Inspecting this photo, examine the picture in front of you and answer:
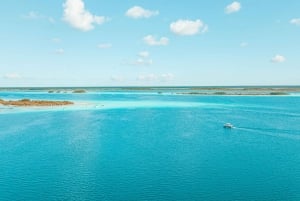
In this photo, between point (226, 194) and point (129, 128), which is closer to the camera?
point (226, 194)

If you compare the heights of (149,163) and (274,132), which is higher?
(274,132)

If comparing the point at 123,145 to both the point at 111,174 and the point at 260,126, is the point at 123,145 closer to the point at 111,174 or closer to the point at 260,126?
the point at 111,174

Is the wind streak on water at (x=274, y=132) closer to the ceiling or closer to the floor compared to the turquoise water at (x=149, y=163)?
closer to the ceiling

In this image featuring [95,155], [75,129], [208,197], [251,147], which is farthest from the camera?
[75,129]

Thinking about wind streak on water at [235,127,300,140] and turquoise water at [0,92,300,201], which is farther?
wind streak on water at [235,127,300,140]

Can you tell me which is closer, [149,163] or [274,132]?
[149,163]

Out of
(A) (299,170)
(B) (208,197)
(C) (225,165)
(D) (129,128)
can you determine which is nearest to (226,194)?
(B) (208,197)

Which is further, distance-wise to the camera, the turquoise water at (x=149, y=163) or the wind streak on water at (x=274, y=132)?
the wind streak on water at (x=274, y=132)

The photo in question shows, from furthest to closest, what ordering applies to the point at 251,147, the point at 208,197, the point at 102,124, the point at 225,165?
the point at 102,124 → the point at 251,147 → the point at 225,165 → the point at 208,197

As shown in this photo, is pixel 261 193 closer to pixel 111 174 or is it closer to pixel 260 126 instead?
pixel 111 174

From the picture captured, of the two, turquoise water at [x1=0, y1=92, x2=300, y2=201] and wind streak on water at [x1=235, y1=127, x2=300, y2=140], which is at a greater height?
wind streak on water at [x1=235, y1=127, x2=300, y2=140]
